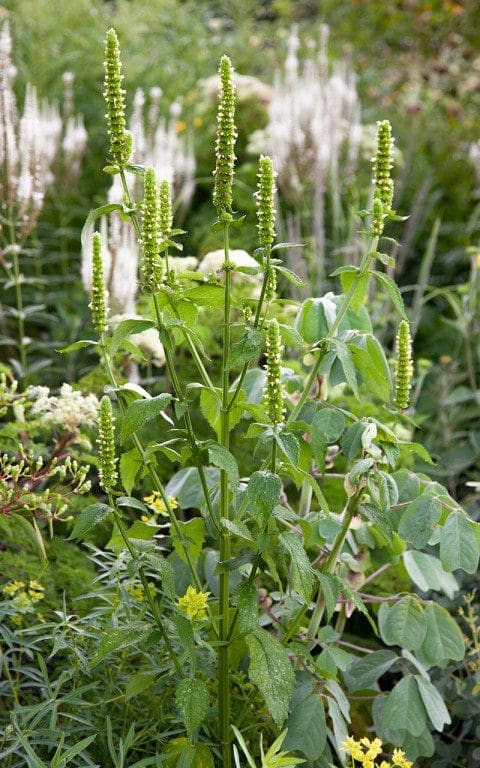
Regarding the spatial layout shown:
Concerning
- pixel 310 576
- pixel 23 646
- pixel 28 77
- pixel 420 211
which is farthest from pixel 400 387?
pixel 28 77

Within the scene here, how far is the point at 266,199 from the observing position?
1.66 m

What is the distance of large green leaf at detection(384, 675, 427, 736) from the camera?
2.10 meters

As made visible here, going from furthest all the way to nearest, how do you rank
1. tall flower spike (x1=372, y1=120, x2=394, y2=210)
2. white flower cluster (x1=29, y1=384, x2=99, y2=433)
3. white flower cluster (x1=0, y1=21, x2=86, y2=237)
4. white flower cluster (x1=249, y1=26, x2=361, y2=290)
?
1. white flower cluster (x1=249, y1=26, x2=361, y2=290)
2. white flower cluster (x1=0, y1=21, x2=86, y2=237)
3. white flower cluster (x1=29, y1=384, x2=99, y2=433)
4. tall flower spike (x1=372, y1=120, x2=394, y2=210)

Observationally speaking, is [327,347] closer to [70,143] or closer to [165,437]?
[165,437]

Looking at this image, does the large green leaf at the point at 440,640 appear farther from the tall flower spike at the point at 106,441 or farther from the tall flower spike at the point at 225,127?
the tall flower spike at the point at 225,127

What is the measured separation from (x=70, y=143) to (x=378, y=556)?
2.87 metres

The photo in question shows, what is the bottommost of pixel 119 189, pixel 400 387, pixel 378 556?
pixel 378 556

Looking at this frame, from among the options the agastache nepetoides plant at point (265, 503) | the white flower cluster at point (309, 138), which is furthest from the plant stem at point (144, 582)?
the white flower cluster at point (309, 138)

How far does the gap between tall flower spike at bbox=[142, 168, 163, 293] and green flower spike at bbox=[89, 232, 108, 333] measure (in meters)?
0.11

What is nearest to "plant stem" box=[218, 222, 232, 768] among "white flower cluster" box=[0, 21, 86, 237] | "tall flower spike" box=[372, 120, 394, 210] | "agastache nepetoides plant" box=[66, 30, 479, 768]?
"agastache nepetoides plant" box=[66, 30, 479, 768]

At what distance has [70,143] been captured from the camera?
14.5 ft

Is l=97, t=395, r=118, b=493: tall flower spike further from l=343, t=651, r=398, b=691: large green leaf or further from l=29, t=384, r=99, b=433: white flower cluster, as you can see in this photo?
l=343, t=651, r=398, b=691: large green leaf

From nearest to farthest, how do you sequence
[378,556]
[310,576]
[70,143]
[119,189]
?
[310,576] → [378,556] → [119,189] → [70,143]

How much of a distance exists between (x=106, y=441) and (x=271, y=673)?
58 centimetres
